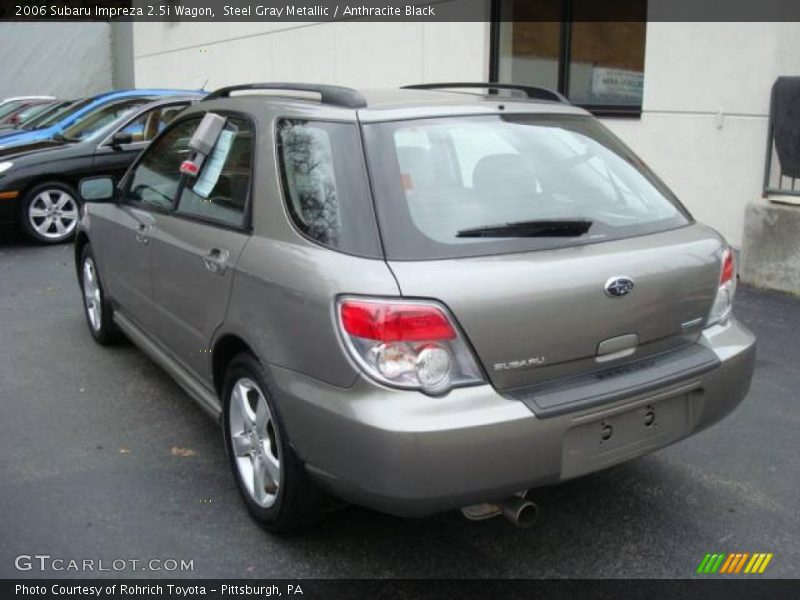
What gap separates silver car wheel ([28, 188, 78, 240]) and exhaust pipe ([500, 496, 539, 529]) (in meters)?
7.80

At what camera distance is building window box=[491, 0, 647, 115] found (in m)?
9.22

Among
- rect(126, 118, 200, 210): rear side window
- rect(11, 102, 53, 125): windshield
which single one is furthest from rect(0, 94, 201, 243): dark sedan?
rect(126, 118, 200, 210): rear side window

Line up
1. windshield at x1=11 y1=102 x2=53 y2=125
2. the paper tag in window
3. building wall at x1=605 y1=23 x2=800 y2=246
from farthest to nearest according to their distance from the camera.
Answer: windshield at x1=11 y1=102 x2=53 y2=125
building wall at x1=605 y1=23 x2=800 y2=246
the paper tag in window

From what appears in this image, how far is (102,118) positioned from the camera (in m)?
9.91

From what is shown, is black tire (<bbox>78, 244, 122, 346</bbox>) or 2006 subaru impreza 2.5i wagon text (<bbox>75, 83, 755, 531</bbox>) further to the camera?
black tire (<bbox>78, 244, 122, 346</bbox>)

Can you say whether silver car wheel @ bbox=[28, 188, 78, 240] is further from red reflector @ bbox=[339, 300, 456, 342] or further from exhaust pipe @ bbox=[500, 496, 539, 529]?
exhaust pipe @ bbox=[500, 496, 539, 529]

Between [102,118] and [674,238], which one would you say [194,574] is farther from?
[102,118]

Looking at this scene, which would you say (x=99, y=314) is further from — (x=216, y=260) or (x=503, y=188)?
(x=503, y=188)

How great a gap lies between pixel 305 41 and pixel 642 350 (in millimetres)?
12332

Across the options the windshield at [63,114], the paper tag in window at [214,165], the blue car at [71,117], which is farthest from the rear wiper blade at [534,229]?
the windshield at [63,114]

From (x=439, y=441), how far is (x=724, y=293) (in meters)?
1.46

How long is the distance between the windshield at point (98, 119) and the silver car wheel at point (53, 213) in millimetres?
766

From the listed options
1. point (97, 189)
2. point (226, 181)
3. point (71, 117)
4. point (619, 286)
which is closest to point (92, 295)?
point (97, 189)

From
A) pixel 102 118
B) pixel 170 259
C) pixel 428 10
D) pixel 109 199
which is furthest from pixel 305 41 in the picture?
pixel 170 259
